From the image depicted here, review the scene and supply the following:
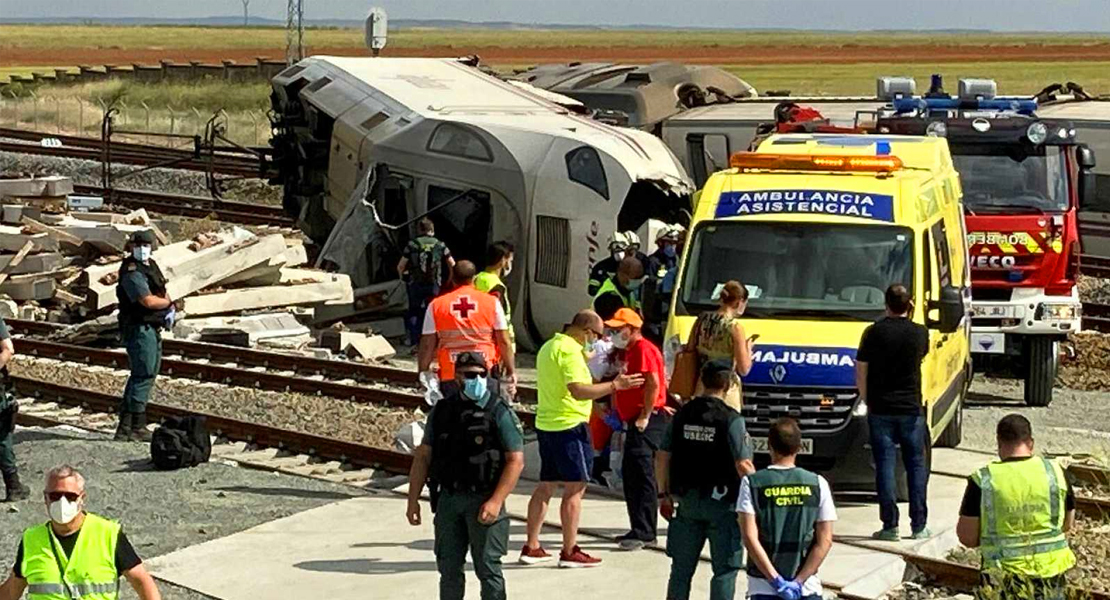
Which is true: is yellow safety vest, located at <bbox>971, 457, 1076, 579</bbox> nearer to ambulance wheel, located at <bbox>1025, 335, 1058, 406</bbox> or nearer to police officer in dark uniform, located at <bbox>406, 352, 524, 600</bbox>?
police officer in dark uniform, located at <bbox>406, 352, 524, 600</bbox>

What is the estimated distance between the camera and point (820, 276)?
523 inches

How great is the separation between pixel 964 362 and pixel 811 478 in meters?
7.42

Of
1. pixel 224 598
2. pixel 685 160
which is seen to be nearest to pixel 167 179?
pixel 685 160

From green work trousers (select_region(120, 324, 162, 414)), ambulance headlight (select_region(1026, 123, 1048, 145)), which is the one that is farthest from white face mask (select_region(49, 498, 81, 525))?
ambulance headlight (select_region(1026, 123, 1048, 145))

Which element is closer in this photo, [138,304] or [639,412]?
[639,412]

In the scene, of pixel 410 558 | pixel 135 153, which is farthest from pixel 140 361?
pixel 135 153

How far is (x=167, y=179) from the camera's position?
40.2 m

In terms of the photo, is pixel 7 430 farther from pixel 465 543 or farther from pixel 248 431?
pixel 465 543

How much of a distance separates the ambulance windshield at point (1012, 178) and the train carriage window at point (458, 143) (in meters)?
6.04

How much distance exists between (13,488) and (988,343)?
934 cm

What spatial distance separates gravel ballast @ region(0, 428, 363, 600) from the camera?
40.8 feet

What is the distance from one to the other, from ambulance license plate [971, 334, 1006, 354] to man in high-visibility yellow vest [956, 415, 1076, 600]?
31.2ft

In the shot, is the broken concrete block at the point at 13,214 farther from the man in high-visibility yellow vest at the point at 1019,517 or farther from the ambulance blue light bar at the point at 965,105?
the man in high-visibility yellow vest at the point at 1019,517

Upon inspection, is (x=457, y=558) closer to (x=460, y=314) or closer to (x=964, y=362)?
(x=460, y=314)
